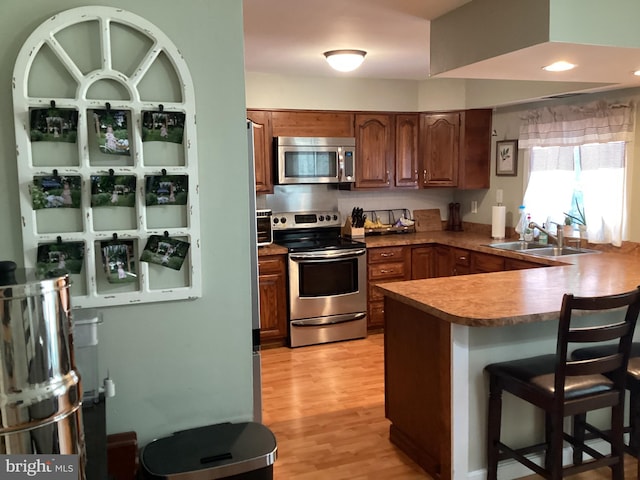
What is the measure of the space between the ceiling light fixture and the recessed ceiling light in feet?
4.50

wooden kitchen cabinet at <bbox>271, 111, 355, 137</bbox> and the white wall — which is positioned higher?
wooden kitchen cabinet at <bbox>271, 111, 355, 137</bbox>

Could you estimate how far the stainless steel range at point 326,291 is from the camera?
4.77m

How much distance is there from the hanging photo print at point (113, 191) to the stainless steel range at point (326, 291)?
9.54 ft

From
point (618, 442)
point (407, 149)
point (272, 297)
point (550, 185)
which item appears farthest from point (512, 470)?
point (407, 149)

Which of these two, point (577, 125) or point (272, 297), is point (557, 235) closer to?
point (577, 125)

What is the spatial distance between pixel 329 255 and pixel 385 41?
1.91 metres

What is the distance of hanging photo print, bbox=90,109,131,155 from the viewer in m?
1.77

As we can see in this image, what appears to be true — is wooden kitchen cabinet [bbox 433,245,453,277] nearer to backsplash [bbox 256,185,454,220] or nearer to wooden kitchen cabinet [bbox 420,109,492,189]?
wooden kitchen cabinet [bbox 420,109,492,189]

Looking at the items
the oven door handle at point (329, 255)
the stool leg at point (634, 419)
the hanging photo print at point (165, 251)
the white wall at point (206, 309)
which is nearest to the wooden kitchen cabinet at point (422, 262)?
the oven door handle at point (329, 255)

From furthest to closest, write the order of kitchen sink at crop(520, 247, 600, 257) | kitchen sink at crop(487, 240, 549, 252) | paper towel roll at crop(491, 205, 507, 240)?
1. paper towel roll at crop(491, 205, 507, 240)
2. kitchen sink at crop(487, 240, 549, 252)
3. kitchen sink at crop(520, 247, 600, 257)

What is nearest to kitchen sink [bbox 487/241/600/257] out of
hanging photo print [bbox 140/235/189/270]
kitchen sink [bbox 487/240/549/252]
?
kitchen sink [bbox 487/240/549/252]

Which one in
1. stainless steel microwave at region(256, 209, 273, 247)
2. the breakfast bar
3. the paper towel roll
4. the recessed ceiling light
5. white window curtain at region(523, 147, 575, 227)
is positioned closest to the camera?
the breakfast bar

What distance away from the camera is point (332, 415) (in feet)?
11.3

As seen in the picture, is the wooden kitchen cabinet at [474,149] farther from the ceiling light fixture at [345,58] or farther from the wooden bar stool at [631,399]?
the wooden bar stool at [631,399]
